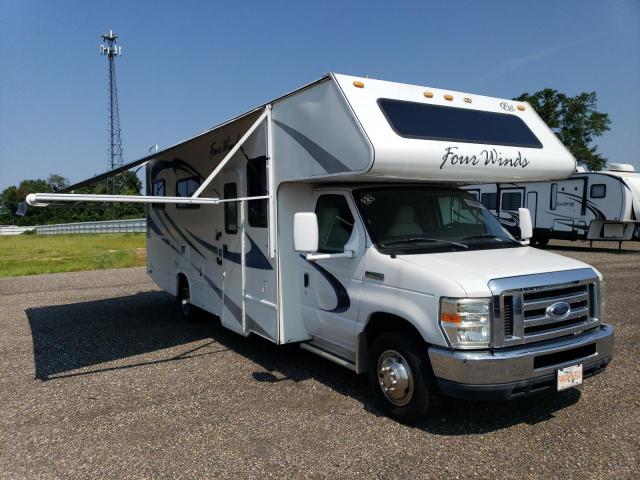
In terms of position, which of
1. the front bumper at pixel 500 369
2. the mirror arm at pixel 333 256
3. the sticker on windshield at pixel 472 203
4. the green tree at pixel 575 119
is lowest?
the front bumper at pixel 500 369

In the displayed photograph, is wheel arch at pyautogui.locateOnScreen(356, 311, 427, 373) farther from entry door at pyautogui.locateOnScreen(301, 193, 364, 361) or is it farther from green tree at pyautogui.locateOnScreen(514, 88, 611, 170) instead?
green tree at pyautogui.locateOnScreen(514, 88, 611, 170)

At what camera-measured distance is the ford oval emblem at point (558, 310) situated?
13.5ft

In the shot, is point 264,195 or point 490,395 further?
point 264,195

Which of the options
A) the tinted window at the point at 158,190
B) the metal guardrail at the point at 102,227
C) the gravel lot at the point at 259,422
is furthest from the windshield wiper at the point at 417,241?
the metal guardrail at the point at 102,227

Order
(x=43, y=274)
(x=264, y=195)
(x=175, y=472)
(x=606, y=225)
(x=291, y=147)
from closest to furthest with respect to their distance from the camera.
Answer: (x=175, y=472) → (x=291, y=147) → (x=264, y=195) → (x=43, y=274) → (x=606, y=225)

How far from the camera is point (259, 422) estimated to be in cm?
459

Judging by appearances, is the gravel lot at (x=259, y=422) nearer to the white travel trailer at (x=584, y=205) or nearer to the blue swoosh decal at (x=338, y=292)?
the blue swoosh decal at (x=338, y=292)

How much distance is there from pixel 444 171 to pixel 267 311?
7.98ft

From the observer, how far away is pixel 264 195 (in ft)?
19.2

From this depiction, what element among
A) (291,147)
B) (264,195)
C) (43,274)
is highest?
(291,147)

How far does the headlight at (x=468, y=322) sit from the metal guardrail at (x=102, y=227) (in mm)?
33412

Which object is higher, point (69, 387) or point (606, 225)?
point (606, 225)

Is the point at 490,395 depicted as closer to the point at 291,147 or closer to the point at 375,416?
the point at 375,416

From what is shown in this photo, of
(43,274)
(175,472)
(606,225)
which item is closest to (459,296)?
(175,472)
